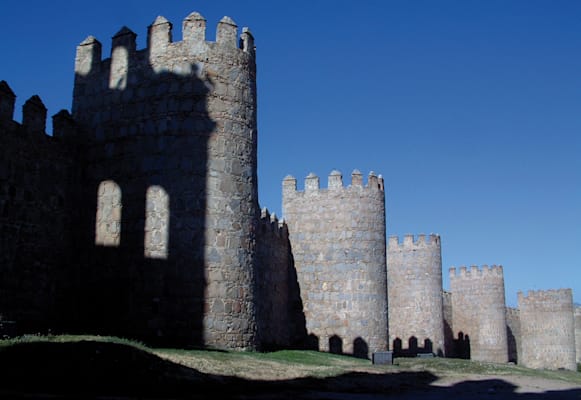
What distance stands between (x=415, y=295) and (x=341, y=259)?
8360 mm

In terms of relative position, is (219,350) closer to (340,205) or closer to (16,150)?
(16,150)

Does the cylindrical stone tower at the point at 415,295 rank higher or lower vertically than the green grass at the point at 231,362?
higher

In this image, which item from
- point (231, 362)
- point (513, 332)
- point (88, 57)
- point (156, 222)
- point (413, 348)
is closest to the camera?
point (231, 362)

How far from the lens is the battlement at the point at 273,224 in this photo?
69.4 ft

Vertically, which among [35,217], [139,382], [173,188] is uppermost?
[173,188]

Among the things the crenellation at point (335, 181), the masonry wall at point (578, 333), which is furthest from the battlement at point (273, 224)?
the masonry wall at point (578, 333)

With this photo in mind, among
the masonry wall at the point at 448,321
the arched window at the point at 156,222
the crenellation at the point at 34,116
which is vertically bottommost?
the masonry wall at the point at 448,321

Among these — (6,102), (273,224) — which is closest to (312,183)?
(273,224)

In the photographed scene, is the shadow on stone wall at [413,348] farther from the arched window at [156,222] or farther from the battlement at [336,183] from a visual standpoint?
the arched window at [156,222]

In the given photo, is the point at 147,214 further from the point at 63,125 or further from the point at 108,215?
the point at 63,125

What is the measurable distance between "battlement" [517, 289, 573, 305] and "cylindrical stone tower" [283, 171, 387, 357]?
19.6m

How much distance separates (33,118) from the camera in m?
14.5

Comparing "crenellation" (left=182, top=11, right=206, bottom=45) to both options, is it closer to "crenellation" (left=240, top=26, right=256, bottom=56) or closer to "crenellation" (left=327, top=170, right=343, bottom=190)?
"crenellation" (left=240, top=26, right=256, bottom=56)

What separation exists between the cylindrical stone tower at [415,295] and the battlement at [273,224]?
880cm
